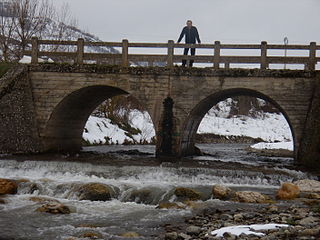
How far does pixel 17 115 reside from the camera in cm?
2025

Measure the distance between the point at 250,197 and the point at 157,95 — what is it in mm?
8732

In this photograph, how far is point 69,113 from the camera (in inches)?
898

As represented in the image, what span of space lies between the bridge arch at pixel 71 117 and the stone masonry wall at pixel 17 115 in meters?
0.79

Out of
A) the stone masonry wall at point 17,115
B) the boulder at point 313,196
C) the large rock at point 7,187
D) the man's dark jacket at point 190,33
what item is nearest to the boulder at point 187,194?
the boulder at point 313,196

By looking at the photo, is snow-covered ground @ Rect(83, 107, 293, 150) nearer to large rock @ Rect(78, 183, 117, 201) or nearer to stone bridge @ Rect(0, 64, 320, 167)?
stone bridge @ Rect(0, 64, 320, 167)

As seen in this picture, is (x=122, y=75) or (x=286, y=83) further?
(x=122, y=75)

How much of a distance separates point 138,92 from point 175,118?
2.14 meters

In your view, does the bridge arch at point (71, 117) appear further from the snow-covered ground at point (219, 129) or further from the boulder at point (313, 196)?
the boulder at point (313, 196)

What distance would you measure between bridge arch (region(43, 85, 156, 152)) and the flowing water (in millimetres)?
4062

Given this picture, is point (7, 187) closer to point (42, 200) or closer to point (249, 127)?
point (42, 200)

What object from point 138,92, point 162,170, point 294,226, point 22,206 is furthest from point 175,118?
point 294,226

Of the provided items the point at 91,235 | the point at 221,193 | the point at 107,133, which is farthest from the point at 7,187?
the point at 107,133

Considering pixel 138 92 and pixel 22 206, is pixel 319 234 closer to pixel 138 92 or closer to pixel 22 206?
pixel 22 206

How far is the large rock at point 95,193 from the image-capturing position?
12.6 m
